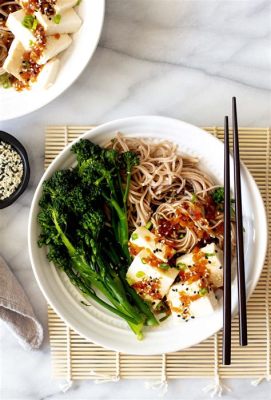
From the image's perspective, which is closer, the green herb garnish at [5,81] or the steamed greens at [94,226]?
the steamed greens at [94,226]

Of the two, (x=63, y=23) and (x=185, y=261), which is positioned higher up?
(x=63, y=23)

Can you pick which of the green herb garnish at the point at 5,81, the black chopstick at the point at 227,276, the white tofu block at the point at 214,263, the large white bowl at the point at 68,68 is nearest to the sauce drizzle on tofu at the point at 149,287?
the white tofu block at the point at 214,263

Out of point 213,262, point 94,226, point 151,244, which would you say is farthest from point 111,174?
point 213,262

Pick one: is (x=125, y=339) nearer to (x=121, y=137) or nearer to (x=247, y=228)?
(x=247, y=228)

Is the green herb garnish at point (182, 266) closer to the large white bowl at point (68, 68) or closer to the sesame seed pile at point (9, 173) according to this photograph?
the sesame seed pile at point (9, 173)

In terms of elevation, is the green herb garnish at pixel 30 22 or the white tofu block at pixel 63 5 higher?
the white tofu block at pixel 63 5

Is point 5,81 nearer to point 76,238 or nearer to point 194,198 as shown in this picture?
point 76,238

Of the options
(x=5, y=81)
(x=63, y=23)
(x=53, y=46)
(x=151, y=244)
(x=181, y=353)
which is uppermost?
(x=63, y=23)
